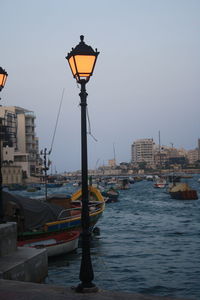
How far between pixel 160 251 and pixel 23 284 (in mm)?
12752

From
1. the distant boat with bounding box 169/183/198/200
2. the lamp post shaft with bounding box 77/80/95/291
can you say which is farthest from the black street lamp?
the distant boat with bounding box 169/183/198/200

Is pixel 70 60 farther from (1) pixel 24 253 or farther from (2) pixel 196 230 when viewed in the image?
(2) pixel 196 230

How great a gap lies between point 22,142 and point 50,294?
11426 cm

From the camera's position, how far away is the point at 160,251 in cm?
1897

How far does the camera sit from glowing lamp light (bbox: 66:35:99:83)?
682cm

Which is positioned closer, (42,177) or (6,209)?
(6,209)

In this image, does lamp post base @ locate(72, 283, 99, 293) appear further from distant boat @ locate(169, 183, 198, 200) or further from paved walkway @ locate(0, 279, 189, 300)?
distant boat @ locate(169, 183, 198, 200)

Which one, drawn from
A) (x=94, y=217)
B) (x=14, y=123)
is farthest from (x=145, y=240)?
(x=14, y=123)

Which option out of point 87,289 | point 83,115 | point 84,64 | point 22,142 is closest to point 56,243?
point 87,289

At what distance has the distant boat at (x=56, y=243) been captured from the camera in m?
15.6

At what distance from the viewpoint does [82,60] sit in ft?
22.5

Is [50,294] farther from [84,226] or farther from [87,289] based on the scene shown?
[84,226]

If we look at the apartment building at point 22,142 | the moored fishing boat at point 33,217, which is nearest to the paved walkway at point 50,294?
the moored fishing boat at point 33,217

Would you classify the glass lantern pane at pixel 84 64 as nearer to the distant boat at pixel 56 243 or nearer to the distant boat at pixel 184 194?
the distant boat at pixel 56 243
